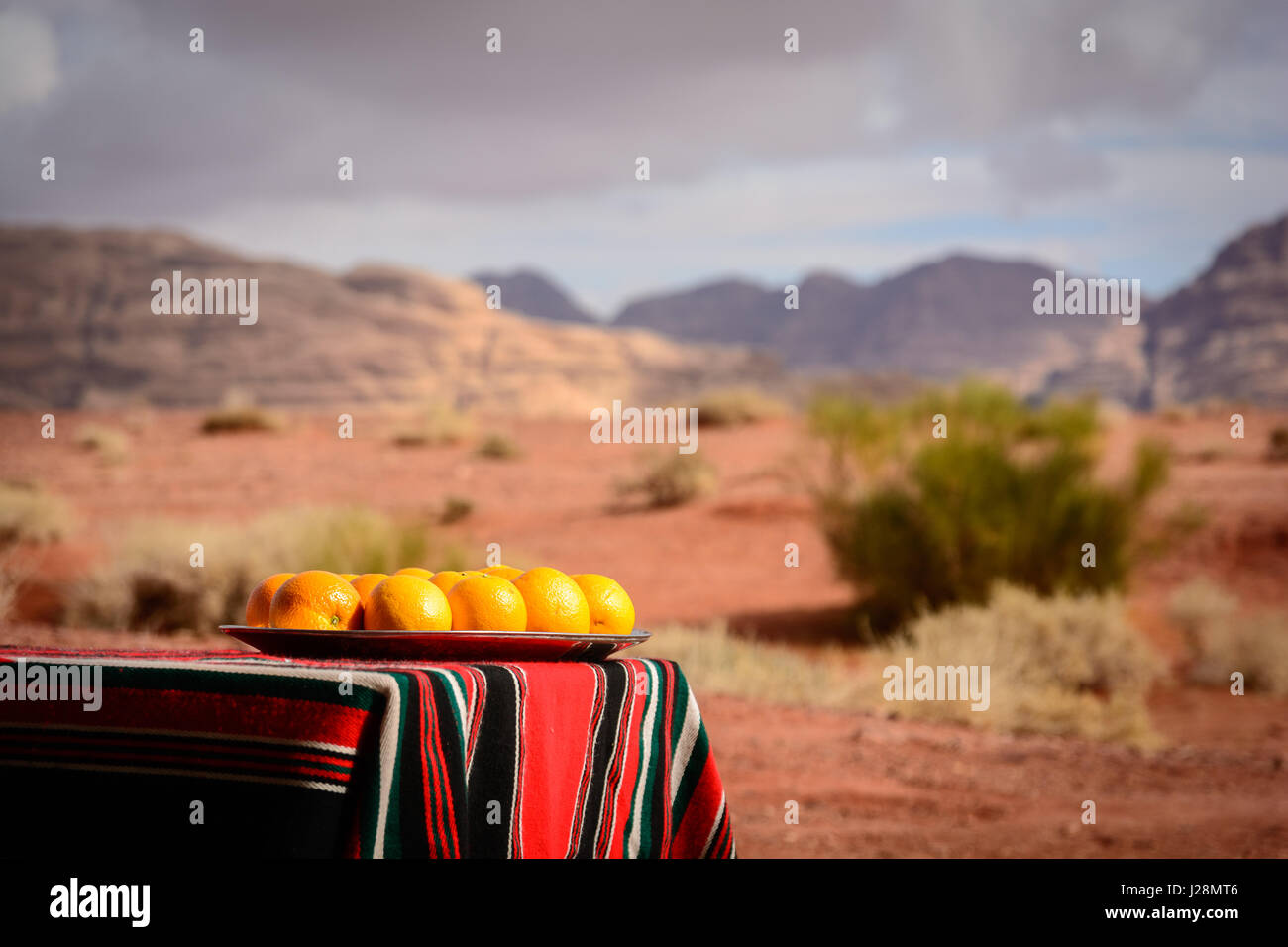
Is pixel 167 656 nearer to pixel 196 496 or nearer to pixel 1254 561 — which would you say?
pixel 1254 561

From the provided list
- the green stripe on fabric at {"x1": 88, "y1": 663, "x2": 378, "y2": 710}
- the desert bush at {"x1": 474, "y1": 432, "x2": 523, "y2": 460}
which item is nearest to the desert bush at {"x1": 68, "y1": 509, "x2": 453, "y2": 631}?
the green stripe on fabric at {"x1": 88, "y1": 663, "x2": 378, "y2": 710}

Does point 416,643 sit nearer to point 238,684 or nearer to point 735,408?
point 238,684

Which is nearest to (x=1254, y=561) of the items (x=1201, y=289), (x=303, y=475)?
(x=303, y=475)

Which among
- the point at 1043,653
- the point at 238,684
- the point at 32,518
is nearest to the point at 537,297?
the point at 32,518

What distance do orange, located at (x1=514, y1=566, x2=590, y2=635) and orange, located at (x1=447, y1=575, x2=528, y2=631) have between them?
0.05 metres

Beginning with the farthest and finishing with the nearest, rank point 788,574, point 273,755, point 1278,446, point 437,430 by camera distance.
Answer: point 437,430 < point 1278,446 < point 788,574 < point 273,755

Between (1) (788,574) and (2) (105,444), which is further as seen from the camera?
(2) (105,444)

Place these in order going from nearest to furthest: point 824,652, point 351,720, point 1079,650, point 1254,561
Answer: point 351,720, point 1079,650, point 824,652, point 1254,561

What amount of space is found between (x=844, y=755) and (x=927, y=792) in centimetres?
74

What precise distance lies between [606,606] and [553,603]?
0.62 ft

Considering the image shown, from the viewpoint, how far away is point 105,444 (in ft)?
89.3

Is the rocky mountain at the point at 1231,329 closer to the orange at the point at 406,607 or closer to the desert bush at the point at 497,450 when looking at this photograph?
the desert bush at the point at 497,450

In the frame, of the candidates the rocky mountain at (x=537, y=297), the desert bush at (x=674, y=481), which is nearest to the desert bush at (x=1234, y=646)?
the desert bush at (x=674, y=481)

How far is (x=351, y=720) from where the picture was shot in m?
1.70
